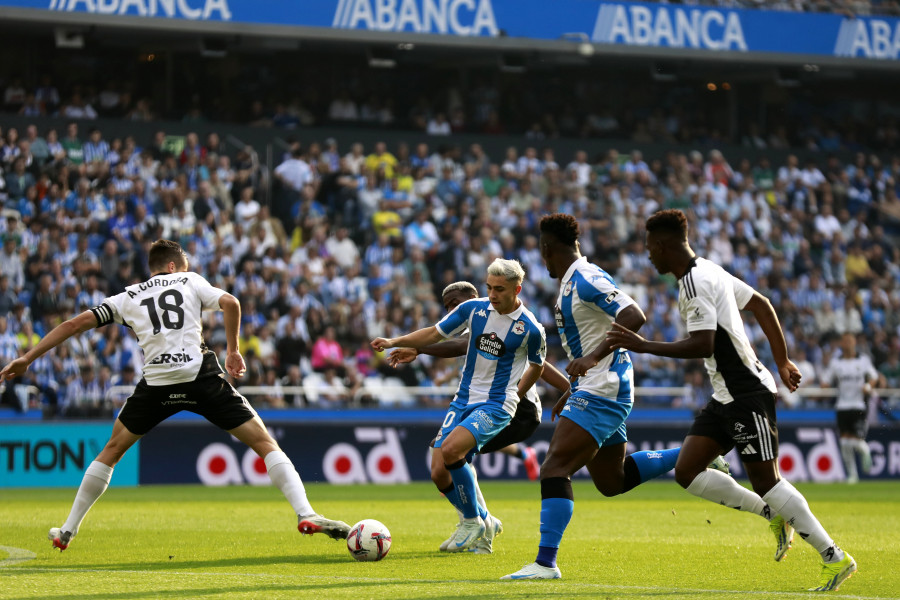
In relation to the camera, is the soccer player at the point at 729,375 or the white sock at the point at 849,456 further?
the white sock at the point at 849,456

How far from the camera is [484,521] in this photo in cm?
1022

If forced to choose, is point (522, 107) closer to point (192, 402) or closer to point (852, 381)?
point (852, 381)

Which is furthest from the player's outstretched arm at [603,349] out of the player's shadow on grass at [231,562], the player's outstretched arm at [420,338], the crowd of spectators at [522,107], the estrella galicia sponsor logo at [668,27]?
the estrella galicia sponsor logo at [668,27]

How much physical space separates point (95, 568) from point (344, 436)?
38.9ft

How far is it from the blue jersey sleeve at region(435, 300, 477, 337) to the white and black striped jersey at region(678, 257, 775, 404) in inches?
85.1

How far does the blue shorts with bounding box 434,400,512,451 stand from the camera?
32.0 feet

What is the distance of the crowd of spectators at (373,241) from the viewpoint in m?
21.8

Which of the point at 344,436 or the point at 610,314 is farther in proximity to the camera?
the point at 344,436

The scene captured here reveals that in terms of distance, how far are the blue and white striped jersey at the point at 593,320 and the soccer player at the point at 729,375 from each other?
401mm

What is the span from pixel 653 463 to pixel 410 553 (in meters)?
1.96

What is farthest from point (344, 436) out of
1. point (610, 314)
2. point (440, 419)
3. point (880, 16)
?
point (880, 16)

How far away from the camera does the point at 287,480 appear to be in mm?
9430

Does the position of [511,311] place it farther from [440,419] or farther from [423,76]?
[423,76]

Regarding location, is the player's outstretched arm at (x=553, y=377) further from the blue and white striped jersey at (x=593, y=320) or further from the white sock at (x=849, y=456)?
the white sock at (x=849, y=456)
